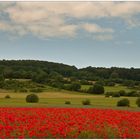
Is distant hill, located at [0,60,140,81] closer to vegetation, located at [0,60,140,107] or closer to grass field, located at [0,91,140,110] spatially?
vegetation, located at [0,60,140,107]

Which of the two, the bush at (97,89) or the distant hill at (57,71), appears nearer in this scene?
the bush at (97,89)

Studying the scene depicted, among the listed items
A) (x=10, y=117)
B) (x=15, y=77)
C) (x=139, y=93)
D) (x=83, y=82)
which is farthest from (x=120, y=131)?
(x=15, y=77)

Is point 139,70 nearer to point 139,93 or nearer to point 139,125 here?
point 139,93

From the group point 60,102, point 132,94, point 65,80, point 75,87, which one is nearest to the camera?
point 60,102

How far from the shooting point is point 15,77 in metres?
99.2

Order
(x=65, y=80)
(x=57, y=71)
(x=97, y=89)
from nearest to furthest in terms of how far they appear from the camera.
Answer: (x=97, y=89) < (x=65, y=80) < (x=57, y=71)

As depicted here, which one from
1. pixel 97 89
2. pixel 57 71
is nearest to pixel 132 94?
pixel 97 89

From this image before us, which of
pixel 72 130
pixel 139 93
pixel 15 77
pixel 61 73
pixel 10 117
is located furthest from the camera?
pixel 61 73

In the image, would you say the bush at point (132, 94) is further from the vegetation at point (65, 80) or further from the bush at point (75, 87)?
the bush at point (75, 87)

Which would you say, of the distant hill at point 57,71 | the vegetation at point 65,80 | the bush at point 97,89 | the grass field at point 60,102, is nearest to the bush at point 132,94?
the vegetation at point 65,80

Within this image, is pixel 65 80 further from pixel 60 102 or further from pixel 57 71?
pixel 60 102

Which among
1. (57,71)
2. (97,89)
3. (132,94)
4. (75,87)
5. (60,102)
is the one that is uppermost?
(57,71)

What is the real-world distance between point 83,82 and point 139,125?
74830 mm

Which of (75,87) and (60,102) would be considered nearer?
(60,102)
